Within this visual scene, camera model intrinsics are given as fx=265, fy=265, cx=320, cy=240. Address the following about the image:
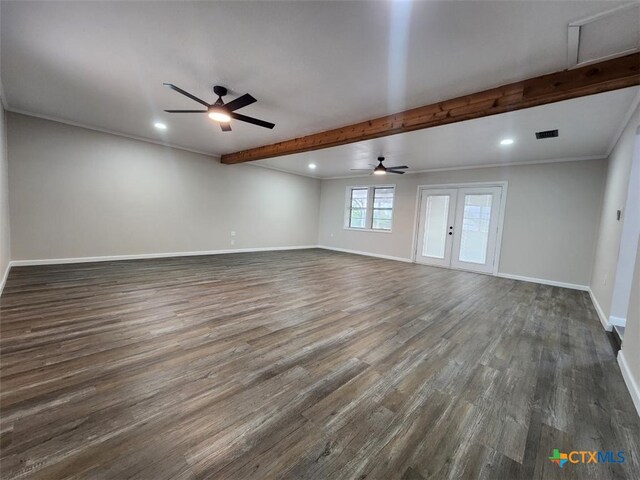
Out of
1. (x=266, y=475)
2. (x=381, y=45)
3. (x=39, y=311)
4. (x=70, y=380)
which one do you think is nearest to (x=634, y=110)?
(x=381, y=45)

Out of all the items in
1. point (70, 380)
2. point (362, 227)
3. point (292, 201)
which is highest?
point (292, 201)

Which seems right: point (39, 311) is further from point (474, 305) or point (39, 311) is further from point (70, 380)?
point (474, 305)

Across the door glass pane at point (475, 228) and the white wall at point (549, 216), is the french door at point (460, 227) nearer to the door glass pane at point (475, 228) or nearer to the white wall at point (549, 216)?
the door glass pane at point (475, 228)

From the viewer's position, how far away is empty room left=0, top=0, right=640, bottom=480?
1.44 metres

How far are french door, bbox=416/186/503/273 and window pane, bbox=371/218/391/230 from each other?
3.32 feet

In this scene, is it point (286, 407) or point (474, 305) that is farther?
point (474, 305)

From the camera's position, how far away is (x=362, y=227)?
28.7ft

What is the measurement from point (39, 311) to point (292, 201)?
670 centimetres

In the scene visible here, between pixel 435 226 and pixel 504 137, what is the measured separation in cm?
317

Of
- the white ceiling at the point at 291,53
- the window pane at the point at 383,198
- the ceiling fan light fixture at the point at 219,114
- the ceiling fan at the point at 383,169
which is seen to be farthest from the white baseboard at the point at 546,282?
the ceiling fan light fixture at the point at 219,114

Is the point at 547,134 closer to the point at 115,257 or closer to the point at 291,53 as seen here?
the point at 291,53

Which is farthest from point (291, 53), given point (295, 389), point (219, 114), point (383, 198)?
point (383, 198)

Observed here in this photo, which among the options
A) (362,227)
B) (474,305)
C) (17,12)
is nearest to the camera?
(17,12)

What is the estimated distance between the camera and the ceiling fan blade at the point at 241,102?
287cm
